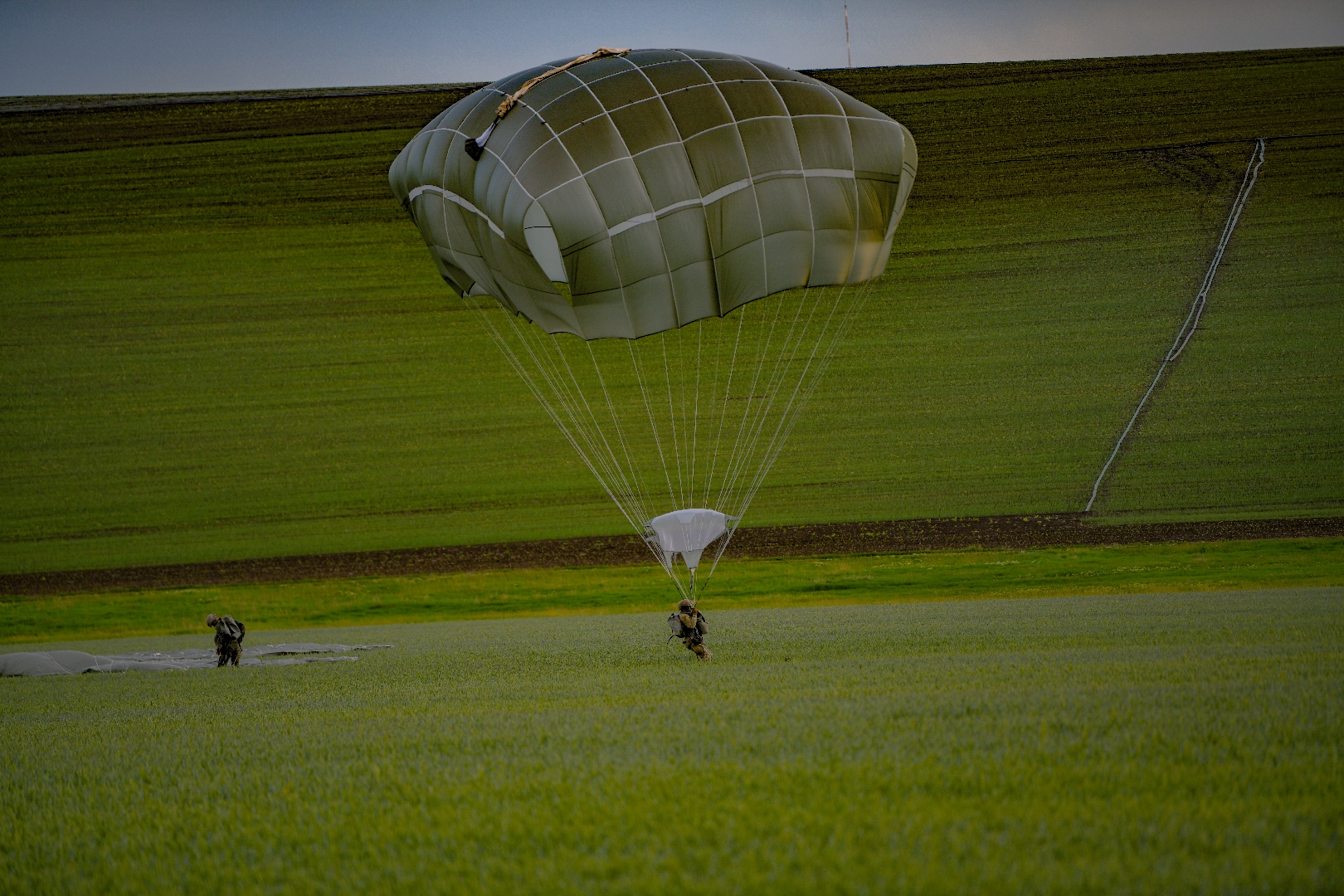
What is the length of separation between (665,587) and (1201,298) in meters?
21.8

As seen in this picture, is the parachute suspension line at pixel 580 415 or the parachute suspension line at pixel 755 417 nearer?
the parachute suspension line at pixel 580 415

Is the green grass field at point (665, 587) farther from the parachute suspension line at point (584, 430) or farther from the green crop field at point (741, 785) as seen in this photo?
the green crop field at point (741, 785)

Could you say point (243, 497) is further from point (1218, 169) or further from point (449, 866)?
point (1218, 169)

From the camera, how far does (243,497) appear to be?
88.5 feet

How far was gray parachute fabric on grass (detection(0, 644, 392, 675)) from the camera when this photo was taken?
1247cm

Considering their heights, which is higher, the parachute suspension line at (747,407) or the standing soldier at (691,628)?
the parachute suspension line at (747,407)

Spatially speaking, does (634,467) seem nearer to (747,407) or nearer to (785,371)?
(747,407)

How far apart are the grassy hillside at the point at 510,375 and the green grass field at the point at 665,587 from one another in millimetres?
2300

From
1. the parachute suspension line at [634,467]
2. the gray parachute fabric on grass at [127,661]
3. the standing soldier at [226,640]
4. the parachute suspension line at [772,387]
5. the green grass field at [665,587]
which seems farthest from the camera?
the parachute suspension line at [772,387]

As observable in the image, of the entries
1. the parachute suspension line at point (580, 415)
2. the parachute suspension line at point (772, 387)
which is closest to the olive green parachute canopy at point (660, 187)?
the parachute suspension line at point (580, 415)

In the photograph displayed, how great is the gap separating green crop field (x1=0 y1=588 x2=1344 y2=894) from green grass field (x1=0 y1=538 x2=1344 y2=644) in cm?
1174

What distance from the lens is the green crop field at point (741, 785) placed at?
2.91 metres

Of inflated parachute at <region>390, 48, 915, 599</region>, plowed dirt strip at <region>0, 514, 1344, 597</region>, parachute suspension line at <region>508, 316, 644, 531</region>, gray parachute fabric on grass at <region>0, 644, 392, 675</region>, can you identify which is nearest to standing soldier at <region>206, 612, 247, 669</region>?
gray parachute fabric on grass at <region>0, 644, 392, 675</region>

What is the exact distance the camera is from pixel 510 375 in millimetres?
32094
